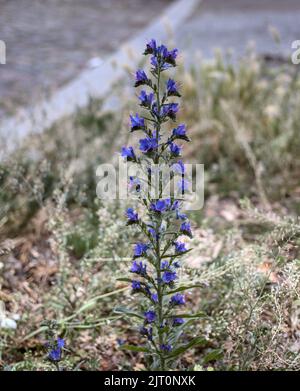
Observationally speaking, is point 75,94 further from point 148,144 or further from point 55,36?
point 148,144

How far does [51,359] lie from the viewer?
2189mm

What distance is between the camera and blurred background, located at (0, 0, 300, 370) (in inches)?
103

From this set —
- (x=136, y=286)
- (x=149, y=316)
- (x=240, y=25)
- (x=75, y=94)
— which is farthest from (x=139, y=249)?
(x=240, y=25)

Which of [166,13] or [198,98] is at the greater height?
[166,13]

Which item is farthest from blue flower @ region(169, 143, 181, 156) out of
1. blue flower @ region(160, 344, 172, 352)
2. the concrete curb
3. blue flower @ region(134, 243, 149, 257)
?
the concrete curb

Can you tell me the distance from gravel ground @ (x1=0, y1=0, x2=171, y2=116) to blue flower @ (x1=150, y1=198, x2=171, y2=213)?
3.15 metres

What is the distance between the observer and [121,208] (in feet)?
10.8

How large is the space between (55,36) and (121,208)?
21.2 ft

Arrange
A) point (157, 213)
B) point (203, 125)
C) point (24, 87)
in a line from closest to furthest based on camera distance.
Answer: point (157, 213)
point (203, 125)
point (24, 87)

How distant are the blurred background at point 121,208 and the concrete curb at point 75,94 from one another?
35 mm

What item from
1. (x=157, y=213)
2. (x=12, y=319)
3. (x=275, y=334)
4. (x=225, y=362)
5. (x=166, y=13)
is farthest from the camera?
(x=166, y=13)
